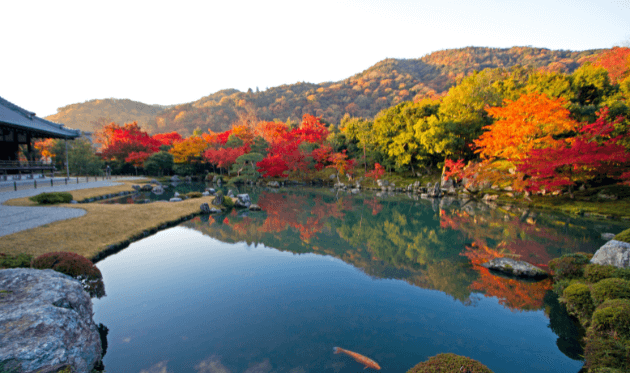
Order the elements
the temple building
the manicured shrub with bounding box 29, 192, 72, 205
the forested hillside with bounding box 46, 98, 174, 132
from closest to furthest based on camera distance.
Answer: the manicured shrub with bounding box 29, 192, 72, 205 < the temple building < the forested hillside with bounding box 46, 98, 174, 132

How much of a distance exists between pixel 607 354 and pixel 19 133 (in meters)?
31.0

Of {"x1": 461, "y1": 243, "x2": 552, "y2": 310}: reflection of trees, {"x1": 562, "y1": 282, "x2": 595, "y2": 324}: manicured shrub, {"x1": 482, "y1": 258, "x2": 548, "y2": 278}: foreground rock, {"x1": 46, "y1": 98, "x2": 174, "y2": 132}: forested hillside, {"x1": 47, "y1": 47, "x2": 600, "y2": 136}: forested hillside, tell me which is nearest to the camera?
{"x1": 562, "y1": 282, "x2": 595, "y2": 324}: manicured shrub

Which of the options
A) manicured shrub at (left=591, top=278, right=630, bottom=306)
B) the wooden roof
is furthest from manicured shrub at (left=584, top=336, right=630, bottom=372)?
the wooden roof

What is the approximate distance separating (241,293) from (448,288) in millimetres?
4585

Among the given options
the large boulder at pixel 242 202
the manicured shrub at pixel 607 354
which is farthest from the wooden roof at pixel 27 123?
the manicured shrub at pixel 607 354

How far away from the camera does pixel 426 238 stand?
10141 mm

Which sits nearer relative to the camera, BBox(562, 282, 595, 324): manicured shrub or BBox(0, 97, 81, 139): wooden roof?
BBox(562, 282, 595, 324): manicured shrub

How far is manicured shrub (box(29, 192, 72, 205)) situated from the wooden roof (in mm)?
7799

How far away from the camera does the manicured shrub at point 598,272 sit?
455cm

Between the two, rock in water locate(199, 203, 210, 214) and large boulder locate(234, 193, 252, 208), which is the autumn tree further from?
rock in water locate(199, 203, 210, 214)

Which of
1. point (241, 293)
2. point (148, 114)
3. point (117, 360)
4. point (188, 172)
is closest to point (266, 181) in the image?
point (188, 172)

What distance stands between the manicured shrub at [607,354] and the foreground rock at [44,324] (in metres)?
5.65

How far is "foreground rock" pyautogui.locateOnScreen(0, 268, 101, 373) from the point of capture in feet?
8.26

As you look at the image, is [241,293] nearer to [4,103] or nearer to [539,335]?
[539,335]
